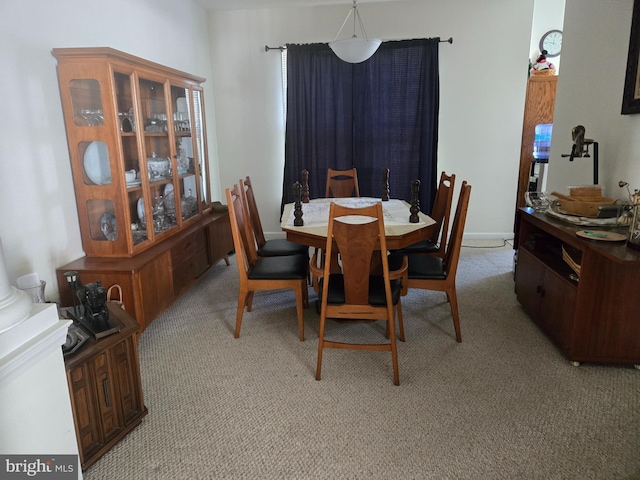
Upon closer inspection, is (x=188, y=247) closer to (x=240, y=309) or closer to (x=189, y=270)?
(x=189, y=270)

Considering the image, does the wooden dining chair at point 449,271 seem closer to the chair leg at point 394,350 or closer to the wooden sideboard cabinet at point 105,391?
the chair leg at point 394,350

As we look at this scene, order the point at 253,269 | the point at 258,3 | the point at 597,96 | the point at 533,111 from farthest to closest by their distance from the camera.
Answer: the point at 533,111 → the point at 258,3 → the point at 597,96 → the point at 253,269

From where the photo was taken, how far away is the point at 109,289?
2.44m

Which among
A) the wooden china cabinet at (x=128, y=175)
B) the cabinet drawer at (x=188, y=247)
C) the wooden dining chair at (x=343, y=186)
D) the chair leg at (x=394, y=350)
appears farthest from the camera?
the wooden dining chair at (x=343, y=186)

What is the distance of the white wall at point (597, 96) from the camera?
266 centimetres


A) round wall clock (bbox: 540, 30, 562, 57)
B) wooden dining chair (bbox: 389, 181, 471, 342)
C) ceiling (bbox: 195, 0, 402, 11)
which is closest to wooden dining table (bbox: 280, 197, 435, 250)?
wooden dining chair (bbox: 389, 181, 471, 342)

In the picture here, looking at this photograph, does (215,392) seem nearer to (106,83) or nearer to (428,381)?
(428,381)

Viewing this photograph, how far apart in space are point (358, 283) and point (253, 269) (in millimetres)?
872

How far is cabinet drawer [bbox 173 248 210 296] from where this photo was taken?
308 centimetres

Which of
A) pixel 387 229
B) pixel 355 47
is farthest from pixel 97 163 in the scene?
pixel 355 47

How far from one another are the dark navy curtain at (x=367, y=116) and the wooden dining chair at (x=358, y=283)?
2694 millimetres

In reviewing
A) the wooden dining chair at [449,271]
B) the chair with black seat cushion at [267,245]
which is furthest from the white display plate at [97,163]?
the wooden dining chair at [449,271]

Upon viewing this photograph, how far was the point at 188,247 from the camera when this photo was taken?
328cm

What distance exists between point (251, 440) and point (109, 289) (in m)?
1.24
